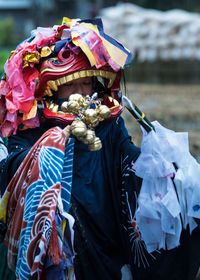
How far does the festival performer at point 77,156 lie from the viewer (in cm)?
313

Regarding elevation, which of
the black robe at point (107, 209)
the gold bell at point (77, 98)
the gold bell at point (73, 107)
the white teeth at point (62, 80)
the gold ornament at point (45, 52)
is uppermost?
the gold ornament at point (45, 52)

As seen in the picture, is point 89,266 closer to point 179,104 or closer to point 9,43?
point 179,104

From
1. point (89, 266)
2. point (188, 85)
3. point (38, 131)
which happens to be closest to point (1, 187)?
point (38, 131)

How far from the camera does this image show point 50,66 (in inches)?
131

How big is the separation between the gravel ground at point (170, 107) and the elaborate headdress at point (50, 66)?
178 inches

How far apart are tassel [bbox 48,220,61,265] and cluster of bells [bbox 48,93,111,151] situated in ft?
1.16

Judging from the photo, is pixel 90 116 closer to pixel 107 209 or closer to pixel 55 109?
pixel 55 109

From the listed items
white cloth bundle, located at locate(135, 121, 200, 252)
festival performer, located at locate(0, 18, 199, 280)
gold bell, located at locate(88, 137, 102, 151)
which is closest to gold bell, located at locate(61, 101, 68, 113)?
festival performer, located at locate(0, 18, 199, 280)

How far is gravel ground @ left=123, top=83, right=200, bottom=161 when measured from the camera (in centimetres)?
1048

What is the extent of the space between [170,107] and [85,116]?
10433 millimetres

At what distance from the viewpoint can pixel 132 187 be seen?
3.38 m

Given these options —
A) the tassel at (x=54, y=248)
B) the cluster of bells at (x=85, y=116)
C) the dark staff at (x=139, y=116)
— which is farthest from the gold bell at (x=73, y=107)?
the tassel at (x=54, y=248)

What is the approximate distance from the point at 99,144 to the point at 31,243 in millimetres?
475

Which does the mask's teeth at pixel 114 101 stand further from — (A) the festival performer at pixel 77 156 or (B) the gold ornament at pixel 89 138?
(B) the gold ornament at pixel 89 138
